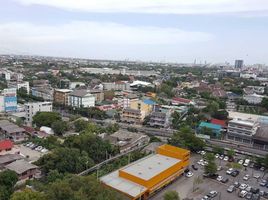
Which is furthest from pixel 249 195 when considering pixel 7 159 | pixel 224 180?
pixel 7 159

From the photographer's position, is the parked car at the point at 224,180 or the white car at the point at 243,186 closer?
the white car at the point at 243,186

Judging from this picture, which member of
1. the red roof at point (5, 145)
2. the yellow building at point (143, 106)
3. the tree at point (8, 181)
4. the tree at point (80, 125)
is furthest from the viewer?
the yellow building at point (143, 106)

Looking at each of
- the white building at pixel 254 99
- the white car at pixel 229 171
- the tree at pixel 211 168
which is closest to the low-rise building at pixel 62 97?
the tree at pixel 211 168

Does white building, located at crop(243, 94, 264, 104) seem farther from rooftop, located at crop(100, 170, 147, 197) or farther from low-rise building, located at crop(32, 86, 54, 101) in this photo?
rooftop, located at crop(100, 170, 147, 197)

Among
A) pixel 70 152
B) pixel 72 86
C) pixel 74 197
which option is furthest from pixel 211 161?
pixel 72 86

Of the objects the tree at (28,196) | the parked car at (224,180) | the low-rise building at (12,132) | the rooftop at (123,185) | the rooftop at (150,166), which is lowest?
the parked car at (224,180)

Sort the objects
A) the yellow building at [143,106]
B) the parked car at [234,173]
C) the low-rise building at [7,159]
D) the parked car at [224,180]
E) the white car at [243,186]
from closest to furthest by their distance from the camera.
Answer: the white car at [243,186] → the low-rise building at [7,159] → the parked car at [224,180] → the parked car at [234,173] → the yellow building at [143,106]

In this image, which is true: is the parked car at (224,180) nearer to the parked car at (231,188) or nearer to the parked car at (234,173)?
the parked car at (231,188)
